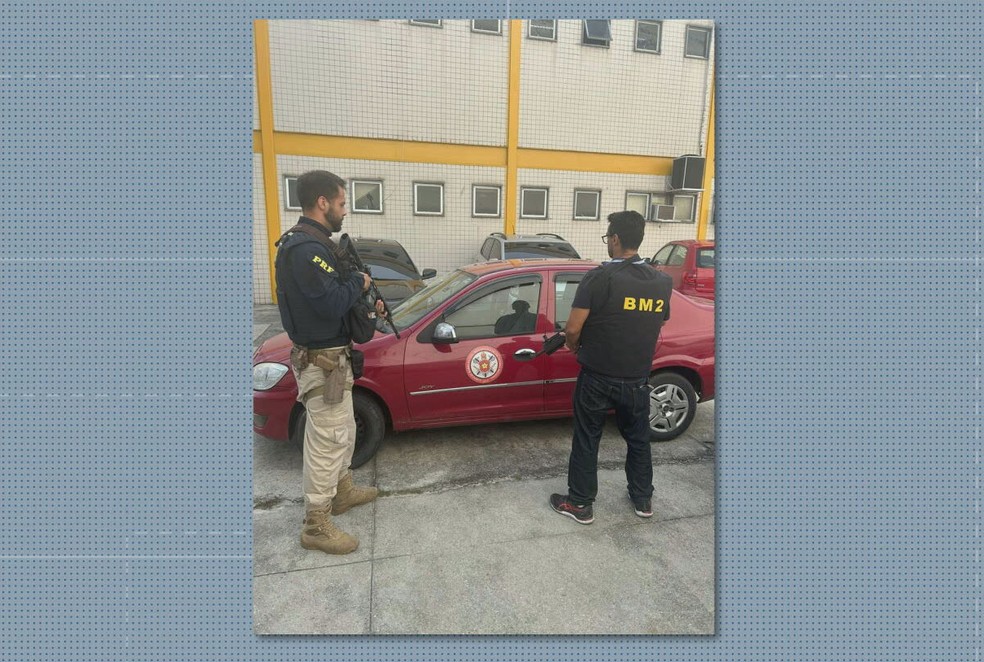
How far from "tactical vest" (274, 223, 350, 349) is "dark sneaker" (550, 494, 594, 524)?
5.19ft

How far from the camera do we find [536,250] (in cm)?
467

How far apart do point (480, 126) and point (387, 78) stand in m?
1.90

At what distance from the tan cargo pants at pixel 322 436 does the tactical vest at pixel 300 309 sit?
132 mm

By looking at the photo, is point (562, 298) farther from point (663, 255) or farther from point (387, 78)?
point (387, 78)

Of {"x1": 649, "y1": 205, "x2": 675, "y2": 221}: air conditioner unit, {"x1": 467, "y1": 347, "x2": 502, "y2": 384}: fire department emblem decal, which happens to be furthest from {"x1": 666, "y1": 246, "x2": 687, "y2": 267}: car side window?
{"x1": 467, "y1": 347, "x2": 502, "y2": 384}: fire department emblem decal

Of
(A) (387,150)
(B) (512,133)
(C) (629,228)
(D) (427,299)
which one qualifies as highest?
(B) (512,133)

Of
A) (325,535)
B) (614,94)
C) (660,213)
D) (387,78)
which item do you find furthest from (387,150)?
(325,535)

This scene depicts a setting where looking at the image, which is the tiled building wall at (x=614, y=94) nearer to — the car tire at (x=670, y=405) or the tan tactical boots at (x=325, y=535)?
the car tire at (x=670, y=405)

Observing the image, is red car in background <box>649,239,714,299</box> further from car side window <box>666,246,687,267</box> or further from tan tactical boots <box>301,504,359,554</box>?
tan tactical boots <box>301,504,359,554</box>

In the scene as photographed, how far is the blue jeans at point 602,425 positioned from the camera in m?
2.36

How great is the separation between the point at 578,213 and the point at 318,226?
108 inches

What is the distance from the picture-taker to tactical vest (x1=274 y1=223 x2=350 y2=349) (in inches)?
76.0
